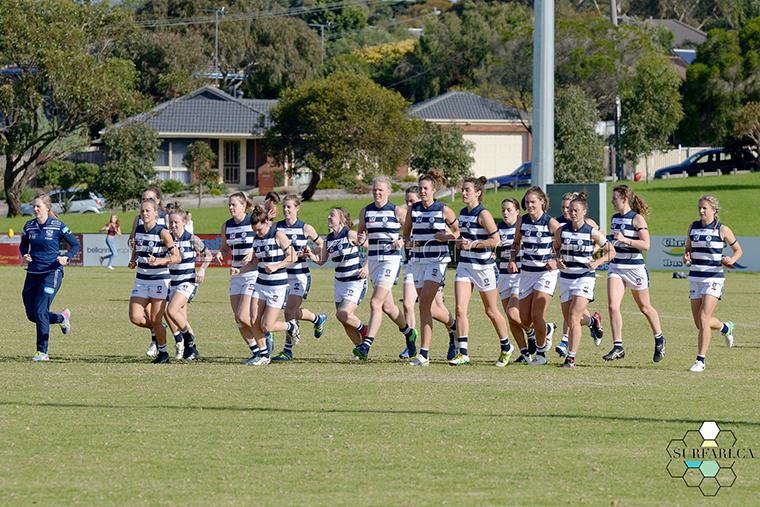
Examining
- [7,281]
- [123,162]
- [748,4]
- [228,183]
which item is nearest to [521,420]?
[7,281]

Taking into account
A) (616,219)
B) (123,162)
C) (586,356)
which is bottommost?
(586,356)

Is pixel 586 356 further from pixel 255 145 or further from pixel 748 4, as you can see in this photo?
pixel 748 4

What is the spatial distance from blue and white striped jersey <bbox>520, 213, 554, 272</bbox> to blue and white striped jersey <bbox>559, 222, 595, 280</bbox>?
0.19 m

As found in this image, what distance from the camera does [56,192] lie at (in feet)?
174

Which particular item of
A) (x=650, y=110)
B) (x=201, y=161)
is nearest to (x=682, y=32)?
(x=650, y=110)

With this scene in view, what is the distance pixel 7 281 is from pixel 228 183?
119 feet

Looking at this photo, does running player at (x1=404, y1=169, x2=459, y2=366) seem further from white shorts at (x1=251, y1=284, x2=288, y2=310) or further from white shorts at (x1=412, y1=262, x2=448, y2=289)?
white shorts at (x1=251, y1=284, x2=288, y2=310)

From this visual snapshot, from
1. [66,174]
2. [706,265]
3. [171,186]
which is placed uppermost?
[66,174]

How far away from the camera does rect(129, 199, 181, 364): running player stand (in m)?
11.0

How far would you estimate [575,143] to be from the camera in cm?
4841

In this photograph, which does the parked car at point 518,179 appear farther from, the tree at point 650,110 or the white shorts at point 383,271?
the white shorts at point 383,271

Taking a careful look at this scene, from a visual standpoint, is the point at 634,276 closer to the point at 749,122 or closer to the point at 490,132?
the point at 749,122

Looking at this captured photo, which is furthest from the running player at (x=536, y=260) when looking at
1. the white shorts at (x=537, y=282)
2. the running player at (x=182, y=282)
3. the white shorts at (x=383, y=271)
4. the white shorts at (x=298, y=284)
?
the running player at (x=182, y=282)

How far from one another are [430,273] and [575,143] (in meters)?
39.2
